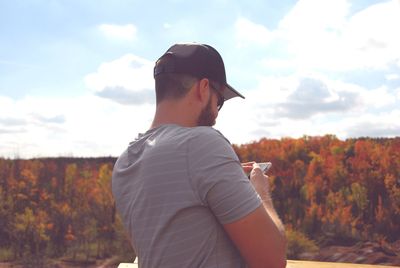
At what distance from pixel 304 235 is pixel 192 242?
17.5ft

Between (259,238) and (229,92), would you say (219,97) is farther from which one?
(259,238)

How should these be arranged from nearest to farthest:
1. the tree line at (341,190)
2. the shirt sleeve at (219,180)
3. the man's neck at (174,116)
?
the shirt sleeve at (219,180) → the man's neck at (174,116) → the tree line at (341,190)

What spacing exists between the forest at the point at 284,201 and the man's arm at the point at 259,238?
187 inches

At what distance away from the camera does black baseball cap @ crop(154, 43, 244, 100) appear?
1750 millimetres

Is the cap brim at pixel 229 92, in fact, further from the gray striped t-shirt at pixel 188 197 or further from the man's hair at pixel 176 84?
the gray striped t-shirt at pixel 188 197

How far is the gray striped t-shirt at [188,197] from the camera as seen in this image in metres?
1.55

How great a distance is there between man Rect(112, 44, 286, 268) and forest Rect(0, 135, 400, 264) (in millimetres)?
4738

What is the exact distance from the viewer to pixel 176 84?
1.76m

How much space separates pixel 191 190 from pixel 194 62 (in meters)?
0.43

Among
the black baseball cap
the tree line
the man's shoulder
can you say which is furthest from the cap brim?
the tree line

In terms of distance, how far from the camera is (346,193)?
701cm

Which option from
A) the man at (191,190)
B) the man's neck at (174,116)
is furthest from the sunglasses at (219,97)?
the man's neck at (174,116)

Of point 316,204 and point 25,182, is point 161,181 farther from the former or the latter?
point 25,182

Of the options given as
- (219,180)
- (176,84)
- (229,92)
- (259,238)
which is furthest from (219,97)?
(259,238)
